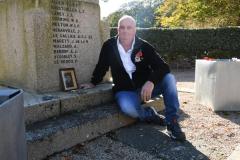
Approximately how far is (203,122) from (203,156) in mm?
1344

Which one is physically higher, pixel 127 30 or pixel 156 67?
pixel 127 30

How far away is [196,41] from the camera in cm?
1474

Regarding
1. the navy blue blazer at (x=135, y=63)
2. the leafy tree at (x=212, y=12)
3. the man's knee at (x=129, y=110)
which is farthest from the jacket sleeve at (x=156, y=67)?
the leafy tree at (x=212, y=12)

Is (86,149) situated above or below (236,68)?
below

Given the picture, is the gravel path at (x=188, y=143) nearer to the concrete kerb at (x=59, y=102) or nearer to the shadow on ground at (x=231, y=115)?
the shadow on ground at (x=231, y=115)

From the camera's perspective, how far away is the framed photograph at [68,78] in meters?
4.84

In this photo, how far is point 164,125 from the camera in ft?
15.4

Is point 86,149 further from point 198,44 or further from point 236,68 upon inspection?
point 198,44

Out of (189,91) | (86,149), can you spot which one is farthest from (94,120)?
(189,91)

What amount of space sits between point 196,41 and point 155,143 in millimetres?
11301

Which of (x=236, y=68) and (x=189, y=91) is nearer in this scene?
(x=236, y=68)

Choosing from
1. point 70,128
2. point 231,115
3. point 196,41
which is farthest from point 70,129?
point 196,41

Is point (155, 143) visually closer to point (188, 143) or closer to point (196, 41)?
point (188, 143)

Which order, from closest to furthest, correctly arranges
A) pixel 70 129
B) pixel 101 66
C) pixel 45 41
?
pixel 70 129
pixel 45 41
pixel 101 66
